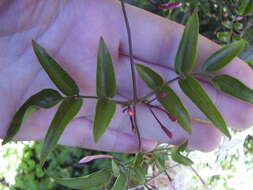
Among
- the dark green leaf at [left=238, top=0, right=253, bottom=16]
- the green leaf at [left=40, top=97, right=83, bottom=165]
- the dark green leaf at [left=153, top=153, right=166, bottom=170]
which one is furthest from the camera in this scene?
the dark green leaf at [left=153, top=153, right=166, bottom=170]

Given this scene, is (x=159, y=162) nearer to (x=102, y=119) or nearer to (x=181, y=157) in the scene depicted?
(x=181, y=157)

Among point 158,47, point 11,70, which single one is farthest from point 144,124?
point 11,70

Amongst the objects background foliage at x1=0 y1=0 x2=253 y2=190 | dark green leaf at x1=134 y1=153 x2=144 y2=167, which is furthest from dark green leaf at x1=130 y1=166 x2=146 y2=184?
background foliage at x1=0 y1=0 x2=253 y2=190

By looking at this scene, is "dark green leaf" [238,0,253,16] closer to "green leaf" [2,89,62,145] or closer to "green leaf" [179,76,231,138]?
"green leaf" [179,76,231,138]

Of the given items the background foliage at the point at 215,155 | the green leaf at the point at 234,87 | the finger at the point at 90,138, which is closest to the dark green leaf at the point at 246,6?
the background foliage at the point at 215,155

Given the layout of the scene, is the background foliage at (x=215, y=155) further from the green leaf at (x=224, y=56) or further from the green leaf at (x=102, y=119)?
the green leaf at (x=102, y=119)

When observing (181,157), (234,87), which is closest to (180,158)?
(181,157)
